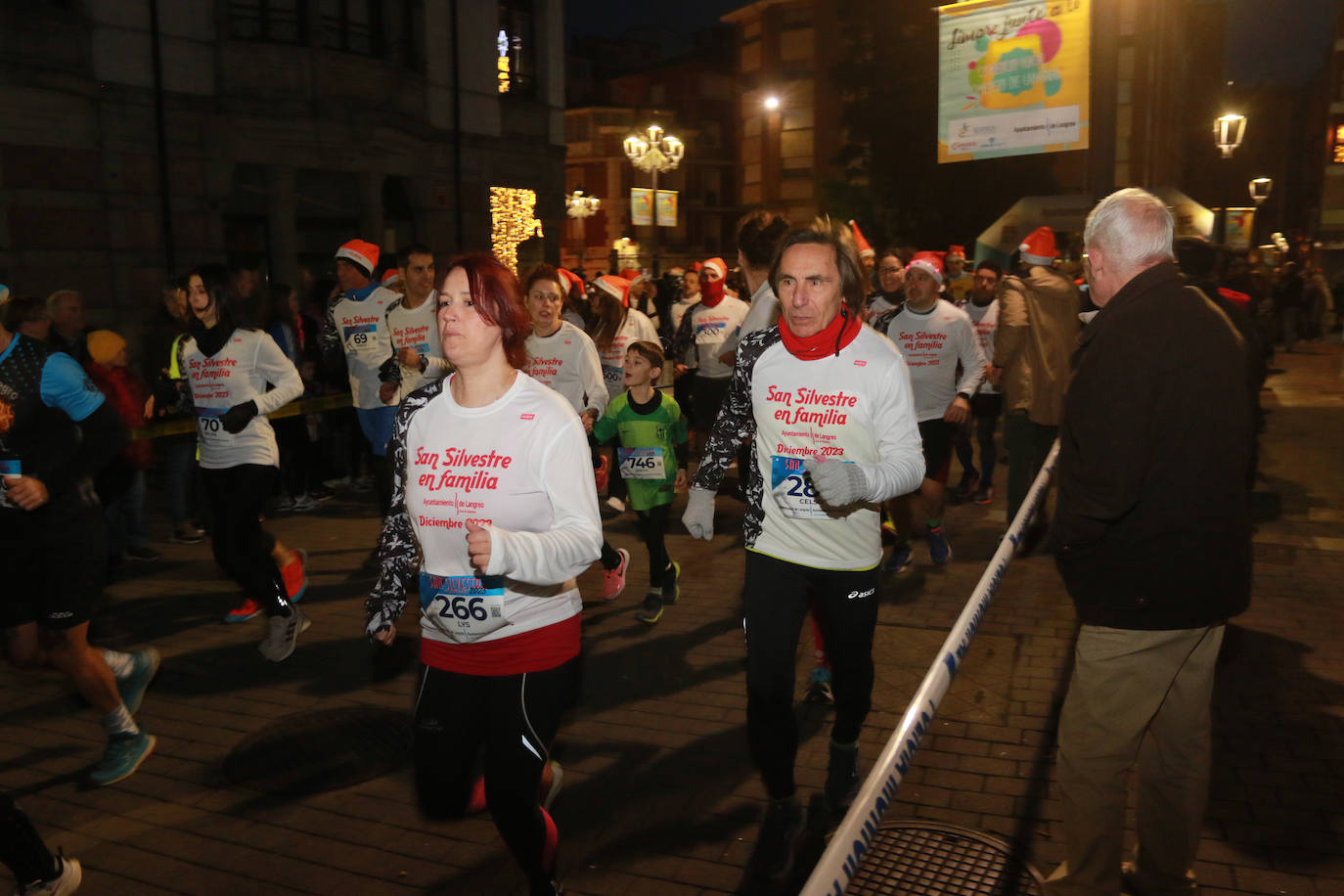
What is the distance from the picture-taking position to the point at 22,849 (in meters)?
3.33

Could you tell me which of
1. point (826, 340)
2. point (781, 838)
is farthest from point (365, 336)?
point (781, 838)

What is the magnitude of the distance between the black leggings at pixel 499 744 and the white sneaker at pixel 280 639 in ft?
10.7

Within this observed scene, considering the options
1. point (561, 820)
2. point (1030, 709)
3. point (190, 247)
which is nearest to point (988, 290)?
point (1030, 709)

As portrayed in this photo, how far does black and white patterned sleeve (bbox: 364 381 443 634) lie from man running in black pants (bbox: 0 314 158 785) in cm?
176

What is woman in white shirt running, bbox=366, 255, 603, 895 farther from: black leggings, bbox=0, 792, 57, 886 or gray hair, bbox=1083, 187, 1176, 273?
gray hair, bbox=1083, 187, 1176, 273

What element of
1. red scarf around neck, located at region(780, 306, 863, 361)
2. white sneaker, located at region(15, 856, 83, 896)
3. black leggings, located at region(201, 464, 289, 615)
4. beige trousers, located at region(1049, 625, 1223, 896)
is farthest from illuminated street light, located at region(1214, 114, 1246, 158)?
white sneaker, located at region(15, 856, 83, 896)

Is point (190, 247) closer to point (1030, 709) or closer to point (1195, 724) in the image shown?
point (1030, 709)

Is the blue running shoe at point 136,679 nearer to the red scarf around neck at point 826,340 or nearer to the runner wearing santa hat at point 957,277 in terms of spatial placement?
the red scarf around neck at point 826,340

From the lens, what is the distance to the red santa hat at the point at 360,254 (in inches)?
316

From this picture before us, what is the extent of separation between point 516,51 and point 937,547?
64.0ft


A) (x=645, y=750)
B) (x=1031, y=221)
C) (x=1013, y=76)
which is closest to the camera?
(x=645, y=750)

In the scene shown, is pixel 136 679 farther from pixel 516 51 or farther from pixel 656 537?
pixel 516 51

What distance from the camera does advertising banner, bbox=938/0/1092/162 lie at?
12.2 meters

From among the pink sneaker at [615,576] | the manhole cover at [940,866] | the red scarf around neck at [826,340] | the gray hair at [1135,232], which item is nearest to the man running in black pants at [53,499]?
the pink sneaker at [615,576]
